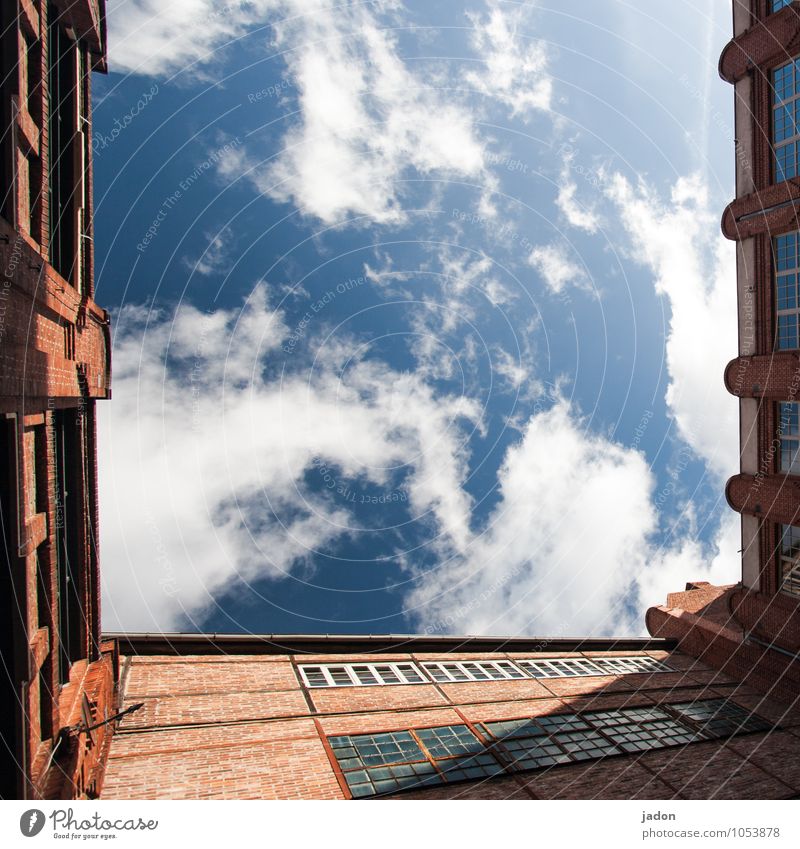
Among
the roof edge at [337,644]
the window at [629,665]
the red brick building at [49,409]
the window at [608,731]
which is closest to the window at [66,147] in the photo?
the red brick building at [49,409]

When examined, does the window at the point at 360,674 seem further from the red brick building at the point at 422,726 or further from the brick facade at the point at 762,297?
the brick facade at the point at 762,297

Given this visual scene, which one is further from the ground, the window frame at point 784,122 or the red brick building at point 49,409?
the window frame at point 784,122

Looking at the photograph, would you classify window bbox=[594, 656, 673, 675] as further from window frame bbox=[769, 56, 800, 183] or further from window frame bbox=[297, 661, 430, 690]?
window frame bbox=[769, 56, 800, 183]

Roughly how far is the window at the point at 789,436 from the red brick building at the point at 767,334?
50mm

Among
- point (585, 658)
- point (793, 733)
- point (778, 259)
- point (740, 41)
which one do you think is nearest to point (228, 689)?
point (585, 658)

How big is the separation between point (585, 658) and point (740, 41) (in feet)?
114

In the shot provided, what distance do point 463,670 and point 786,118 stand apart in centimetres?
3166

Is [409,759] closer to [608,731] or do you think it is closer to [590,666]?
[608,731]

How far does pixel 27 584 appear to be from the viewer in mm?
12133

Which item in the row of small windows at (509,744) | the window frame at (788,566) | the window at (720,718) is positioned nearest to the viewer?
the row of small windows at (509,744)

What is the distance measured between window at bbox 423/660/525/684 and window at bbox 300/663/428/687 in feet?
3.34

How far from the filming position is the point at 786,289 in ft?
79.6
